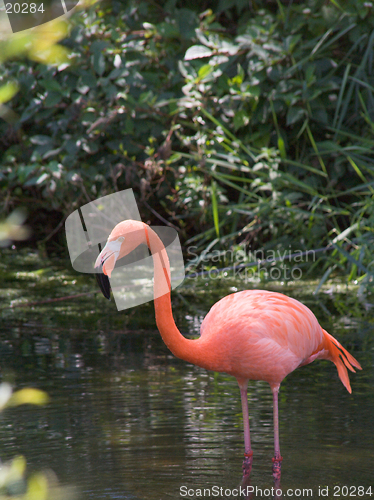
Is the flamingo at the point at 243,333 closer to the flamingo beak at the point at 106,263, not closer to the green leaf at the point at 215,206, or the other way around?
the flamingo beak at the point at 106,263

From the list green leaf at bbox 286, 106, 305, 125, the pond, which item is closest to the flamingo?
the pond

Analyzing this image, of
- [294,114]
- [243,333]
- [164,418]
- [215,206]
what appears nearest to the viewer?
[243,333]

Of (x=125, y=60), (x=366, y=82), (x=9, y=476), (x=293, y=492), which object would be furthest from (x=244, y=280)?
(x=9, y=476)

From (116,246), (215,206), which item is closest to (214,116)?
(215,206)

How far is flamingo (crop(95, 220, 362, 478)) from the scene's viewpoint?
2.47 metres

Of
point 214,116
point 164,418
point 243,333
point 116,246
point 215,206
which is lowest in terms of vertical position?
point 215,206

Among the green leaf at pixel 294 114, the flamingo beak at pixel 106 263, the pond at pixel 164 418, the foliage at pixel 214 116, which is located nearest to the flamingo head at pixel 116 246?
the flamingo beak at pixel 106 263

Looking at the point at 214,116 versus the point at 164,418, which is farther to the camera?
the point at 214,116

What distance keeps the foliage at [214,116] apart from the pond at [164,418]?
1.62 m

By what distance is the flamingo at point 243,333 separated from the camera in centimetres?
247

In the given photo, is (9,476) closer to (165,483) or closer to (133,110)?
(165,483)

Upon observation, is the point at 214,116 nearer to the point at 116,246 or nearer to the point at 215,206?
the point at 215,206

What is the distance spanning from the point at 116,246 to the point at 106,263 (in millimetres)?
99

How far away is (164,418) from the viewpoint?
3.07m
